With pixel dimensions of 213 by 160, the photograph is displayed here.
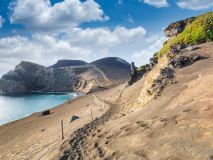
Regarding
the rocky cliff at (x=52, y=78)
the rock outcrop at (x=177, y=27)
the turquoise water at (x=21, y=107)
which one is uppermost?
the rock outcrop at (x=177, y=27)

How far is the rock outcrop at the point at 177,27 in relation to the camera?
2317 cm

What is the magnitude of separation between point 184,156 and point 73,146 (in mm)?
4645

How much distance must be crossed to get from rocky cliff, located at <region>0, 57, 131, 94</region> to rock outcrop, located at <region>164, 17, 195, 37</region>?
42776 mm

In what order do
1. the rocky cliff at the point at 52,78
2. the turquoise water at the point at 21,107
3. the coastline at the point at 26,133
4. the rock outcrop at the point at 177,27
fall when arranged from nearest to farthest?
the coastline at the point at 26,133 → the rock outcrop at the point at 177,27 → the turquoise water at the point at 21,107 → the rocky cliff at the point at 52,78

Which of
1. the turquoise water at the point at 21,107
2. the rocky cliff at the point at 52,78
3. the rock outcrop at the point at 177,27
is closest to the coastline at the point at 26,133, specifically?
the turquoise water at the point at 21,107

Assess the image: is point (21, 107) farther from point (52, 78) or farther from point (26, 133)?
point (52, 78)

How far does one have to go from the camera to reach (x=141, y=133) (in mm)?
4445

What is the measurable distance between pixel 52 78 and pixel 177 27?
75.1 m

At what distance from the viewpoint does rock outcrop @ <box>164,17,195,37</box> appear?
23172 mm

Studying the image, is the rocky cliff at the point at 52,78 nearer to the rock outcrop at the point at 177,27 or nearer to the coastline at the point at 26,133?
the rock outcrop at the point at 177,27

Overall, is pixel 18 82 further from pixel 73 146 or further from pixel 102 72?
pixel 73 146

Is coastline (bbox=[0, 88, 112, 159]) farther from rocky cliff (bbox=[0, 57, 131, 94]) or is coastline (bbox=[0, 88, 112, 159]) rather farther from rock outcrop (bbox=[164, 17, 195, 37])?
rocky cliff (bbox=[0, 57, 131, 94])

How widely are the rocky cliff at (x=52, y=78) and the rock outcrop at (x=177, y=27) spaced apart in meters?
42.8

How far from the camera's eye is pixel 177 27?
24266mm
